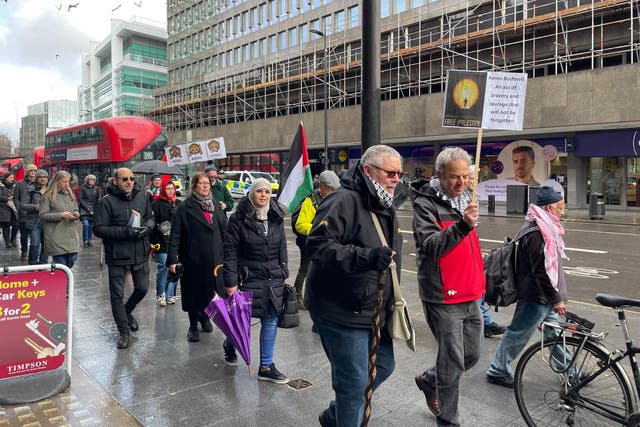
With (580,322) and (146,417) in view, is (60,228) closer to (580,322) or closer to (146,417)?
(146,417)

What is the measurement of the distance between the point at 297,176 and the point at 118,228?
1870 millimetres

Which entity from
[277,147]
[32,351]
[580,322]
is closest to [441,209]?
[580,322]

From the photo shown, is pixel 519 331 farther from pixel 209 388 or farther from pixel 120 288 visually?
pixel 120 288


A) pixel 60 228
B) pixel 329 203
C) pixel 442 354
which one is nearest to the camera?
pixel 329 203

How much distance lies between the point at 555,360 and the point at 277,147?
124 ft

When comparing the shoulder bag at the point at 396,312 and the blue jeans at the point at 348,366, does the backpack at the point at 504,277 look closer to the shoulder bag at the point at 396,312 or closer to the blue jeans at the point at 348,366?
the shoulder bag at the point at 396,312

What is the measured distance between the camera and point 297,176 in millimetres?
5543

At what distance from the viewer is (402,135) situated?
30.2 m

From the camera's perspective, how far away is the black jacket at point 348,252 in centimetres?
283

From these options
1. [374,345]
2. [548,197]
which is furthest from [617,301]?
[374,345]

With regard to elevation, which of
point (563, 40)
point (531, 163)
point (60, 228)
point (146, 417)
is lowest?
point (146, 417)

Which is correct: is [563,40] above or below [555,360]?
above

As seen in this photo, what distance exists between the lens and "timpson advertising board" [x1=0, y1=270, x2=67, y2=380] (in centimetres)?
398

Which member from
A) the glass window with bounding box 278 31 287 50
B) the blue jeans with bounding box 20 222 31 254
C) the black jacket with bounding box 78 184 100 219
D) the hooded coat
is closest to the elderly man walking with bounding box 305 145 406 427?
the hooded coat
